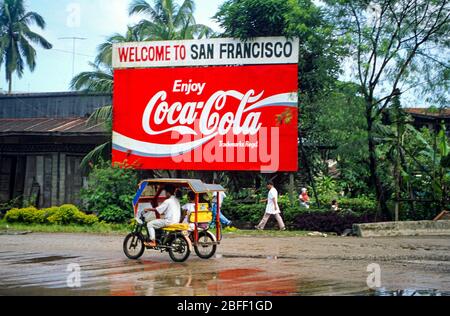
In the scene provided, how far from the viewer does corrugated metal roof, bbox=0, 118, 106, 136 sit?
29066 millimetres

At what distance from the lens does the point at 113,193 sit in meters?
25.5

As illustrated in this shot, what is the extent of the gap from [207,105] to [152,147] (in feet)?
8.93

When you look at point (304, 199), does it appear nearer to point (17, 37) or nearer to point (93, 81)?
point (93, 81)

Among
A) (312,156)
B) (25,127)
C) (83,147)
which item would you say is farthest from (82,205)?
(312,156)

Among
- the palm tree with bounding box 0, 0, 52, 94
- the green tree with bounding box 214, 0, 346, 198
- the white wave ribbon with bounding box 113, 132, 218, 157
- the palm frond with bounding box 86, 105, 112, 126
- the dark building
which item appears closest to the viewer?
the green tree with bounding box 214, 0, 346, 198

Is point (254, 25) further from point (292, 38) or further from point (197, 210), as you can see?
point (197, 210)

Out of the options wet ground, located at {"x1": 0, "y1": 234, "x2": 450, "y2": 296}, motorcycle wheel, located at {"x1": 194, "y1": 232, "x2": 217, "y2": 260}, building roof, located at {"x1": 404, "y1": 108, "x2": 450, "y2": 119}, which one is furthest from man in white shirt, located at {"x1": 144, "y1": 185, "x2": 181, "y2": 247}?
building roof, located at {"x1": 404, "y1": 108, "x2": 450, "y2": 119}

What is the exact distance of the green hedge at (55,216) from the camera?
2514 centimetres

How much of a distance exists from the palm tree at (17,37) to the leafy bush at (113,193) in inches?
1335

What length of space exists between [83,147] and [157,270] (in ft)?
59.8

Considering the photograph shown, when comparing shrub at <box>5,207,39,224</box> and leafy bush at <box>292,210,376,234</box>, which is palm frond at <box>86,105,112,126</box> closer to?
shrub at <box>5,207,39,224</box>

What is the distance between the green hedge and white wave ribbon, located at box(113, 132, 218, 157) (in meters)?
2.97

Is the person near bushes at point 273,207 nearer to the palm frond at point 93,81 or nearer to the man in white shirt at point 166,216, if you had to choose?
the man in white shirt at point 166,216

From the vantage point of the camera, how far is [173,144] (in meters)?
25.5
